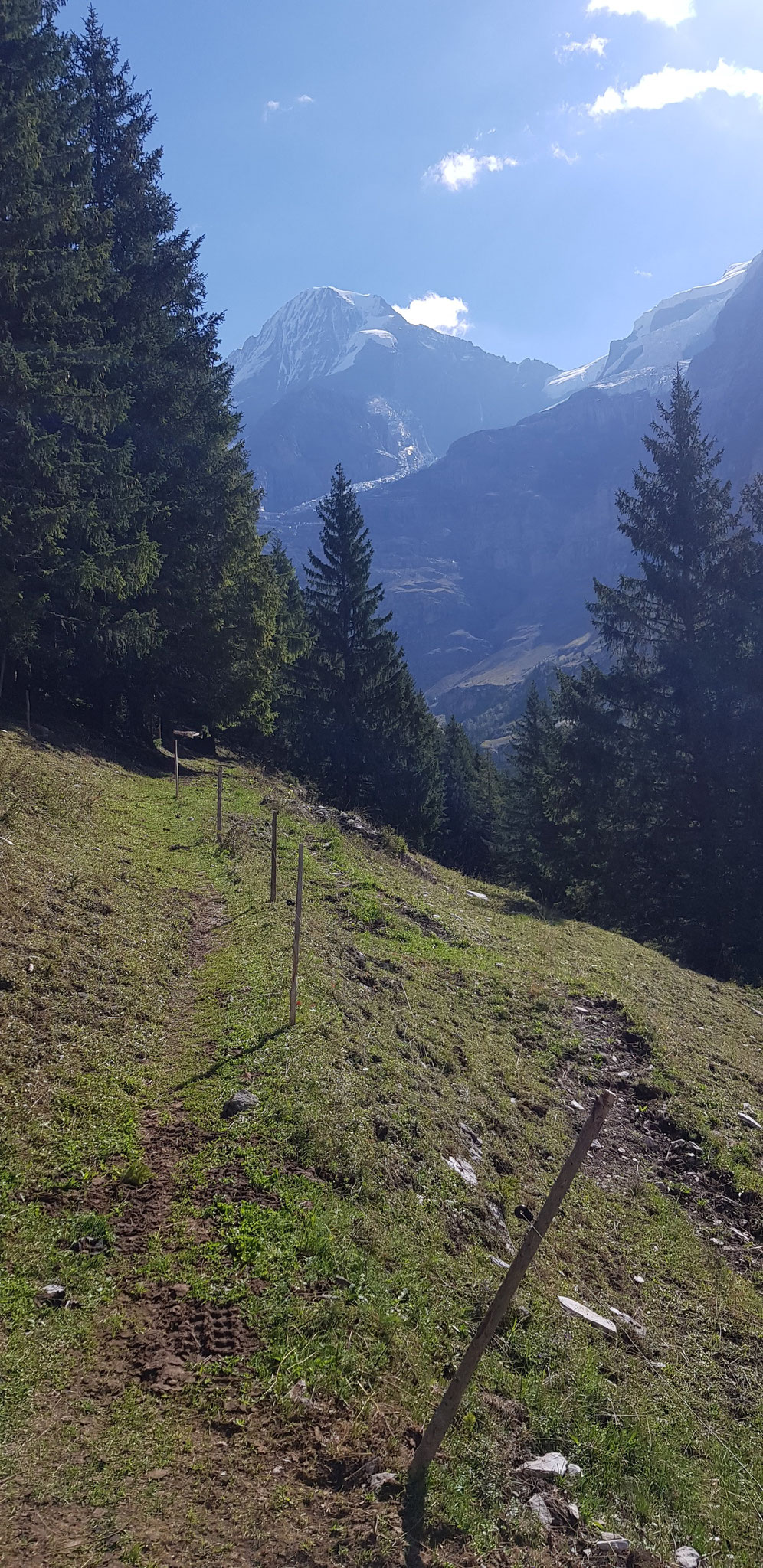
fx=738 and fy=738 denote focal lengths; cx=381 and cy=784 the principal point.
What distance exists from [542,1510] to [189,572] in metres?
24.3

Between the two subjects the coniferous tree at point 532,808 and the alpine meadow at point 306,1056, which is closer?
the alpine meadow at point 306,1056

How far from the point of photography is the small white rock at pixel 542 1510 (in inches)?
170

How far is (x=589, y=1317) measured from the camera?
20.7 ft

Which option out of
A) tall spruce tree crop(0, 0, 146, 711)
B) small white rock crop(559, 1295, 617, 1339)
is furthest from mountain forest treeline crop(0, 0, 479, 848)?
small white rock crop(559, 1295, 617, 1339)

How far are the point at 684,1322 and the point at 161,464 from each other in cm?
2591

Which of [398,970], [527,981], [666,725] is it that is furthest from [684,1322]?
[666,725]

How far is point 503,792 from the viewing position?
62.9 metres

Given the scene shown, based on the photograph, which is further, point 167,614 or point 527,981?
point 167,614

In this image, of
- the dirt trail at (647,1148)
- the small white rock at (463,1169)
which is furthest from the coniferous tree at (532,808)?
the small white rock at (463,1169)

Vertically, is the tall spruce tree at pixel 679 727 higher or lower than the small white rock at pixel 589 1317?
higher

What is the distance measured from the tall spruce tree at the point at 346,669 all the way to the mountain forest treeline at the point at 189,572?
5773 millimetres

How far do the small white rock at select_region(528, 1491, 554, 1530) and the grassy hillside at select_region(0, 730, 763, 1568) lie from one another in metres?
0.05

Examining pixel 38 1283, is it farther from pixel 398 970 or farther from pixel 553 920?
pixel 553 920

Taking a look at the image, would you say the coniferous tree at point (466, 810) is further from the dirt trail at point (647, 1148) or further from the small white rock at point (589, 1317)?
the small white rock at point (589, 1317)
